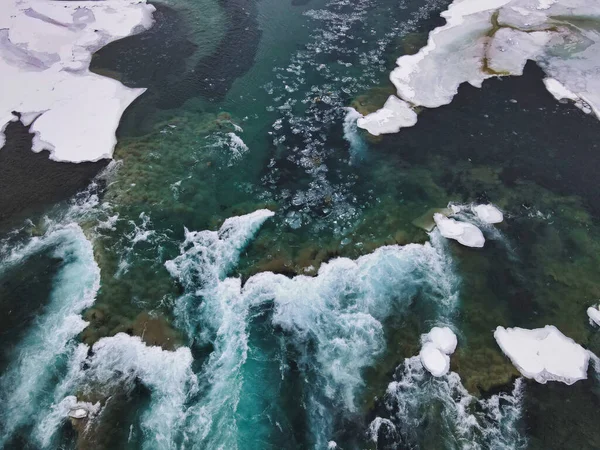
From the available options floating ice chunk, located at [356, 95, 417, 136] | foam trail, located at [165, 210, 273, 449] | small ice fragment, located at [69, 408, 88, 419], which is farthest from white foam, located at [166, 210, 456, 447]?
floating ice chunk, located at [356, 95, 417, 136]

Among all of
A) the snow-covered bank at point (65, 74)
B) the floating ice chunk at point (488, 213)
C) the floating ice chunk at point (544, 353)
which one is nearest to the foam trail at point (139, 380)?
the snow-covered bank at point (65, 74)

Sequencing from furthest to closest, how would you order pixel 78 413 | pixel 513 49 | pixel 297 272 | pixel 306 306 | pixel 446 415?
1. pixel 513 49
2. pixel 297 272
3. pixel 306 306
4. pixel 446 415
5. pixel 78 413

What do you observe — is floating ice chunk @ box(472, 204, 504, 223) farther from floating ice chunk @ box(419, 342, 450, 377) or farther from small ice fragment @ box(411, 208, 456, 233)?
floating ice chunk @ box(419, 342, 450, 377)

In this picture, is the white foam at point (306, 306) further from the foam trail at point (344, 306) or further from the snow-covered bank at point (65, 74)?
the snow-covered bank at point (65, 74)

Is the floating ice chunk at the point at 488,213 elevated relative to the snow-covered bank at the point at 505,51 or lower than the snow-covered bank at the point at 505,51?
lower

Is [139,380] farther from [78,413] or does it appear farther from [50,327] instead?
[50,327]

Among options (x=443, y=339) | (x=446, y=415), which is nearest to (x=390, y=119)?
(x=443, y=339)

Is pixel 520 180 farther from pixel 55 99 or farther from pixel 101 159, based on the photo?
pixel 55 99

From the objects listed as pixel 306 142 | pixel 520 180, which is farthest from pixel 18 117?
pixel 520 180
